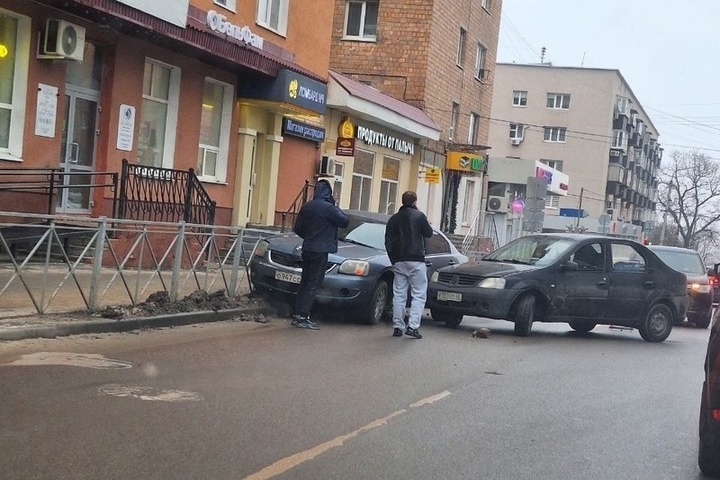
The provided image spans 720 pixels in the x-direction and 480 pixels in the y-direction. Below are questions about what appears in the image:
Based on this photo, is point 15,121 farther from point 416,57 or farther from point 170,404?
point 416,57

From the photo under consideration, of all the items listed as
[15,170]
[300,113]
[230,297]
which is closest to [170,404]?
[230,297]

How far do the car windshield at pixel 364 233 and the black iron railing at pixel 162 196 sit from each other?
4.17m

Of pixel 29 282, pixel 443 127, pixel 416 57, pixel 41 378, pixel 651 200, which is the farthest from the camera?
pixel 651 200

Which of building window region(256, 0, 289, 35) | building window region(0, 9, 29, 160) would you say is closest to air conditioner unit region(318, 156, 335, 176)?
building window region(256, 0, 289, 35)

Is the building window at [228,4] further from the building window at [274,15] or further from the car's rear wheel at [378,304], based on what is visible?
the car's rear wheel at [378,304]

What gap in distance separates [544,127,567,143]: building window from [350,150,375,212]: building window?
150 ft

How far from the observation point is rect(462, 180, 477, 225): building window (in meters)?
37.4

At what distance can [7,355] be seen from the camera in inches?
328

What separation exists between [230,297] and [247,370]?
456 cm

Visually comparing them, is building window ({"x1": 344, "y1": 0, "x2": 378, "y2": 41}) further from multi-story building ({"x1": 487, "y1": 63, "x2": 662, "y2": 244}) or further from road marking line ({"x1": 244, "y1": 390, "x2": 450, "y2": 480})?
multi-story building ({"x1": 487, "y1": 63, "x2": 662, "y2": 244})

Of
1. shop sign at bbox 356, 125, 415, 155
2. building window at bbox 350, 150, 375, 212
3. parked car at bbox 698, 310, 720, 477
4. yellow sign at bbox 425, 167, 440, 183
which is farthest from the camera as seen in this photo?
yellow sign at bbox 425, 167, 440, 183

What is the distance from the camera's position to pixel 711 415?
18.5ft

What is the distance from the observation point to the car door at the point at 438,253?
14773 mm

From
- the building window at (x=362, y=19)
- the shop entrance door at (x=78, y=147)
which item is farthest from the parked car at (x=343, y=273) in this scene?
the building window at (x=362, y=19)
